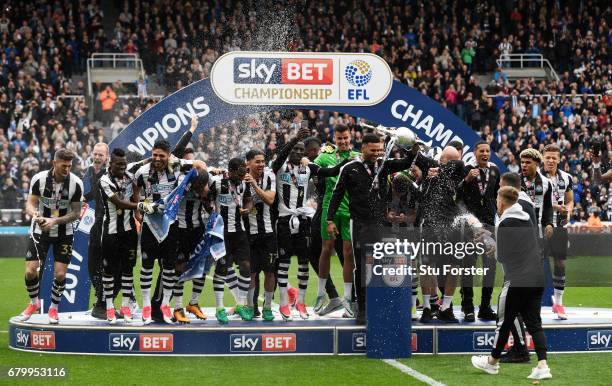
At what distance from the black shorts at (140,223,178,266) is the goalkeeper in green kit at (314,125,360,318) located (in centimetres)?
160

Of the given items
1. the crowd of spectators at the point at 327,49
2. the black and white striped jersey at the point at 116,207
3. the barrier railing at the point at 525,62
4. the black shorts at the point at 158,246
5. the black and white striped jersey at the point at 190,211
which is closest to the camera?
the black shorts at the point at 158,246

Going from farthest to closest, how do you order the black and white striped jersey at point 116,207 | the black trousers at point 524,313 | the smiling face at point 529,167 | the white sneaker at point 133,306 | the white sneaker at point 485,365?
the smiling face at point 529,167, the white sneaker at point 133,306, the black and white striped jersey at point 116,207, the white sneaker at point 485,365, the black trousers at point 524,313

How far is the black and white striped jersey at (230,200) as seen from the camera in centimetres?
1131

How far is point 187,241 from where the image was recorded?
1121 centimetres

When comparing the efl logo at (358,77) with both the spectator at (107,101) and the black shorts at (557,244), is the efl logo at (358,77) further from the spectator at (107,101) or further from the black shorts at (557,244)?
the spectator at (107,101)

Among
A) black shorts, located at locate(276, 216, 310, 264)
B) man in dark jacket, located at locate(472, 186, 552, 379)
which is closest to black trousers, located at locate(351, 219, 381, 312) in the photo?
black shorts, located at locate(276, 216, 310, 264)

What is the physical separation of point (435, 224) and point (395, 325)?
4.84 ft

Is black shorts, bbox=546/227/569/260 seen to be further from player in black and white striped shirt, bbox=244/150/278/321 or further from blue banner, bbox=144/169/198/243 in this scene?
blue banner, bbox=144/169/198/243

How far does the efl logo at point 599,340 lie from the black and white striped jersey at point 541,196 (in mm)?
1294

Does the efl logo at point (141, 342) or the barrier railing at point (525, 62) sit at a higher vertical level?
the barrier railing at point (525, 62)

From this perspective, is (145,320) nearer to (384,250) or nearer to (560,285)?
(384,250)

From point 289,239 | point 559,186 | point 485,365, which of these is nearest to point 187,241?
point 289,239

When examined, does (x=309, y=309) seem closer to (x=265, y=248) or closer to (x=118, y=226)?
(x=265, y=248)

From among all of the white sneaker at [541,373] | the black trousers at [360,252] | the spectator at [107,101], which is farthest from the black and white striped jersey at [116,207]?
the spectator at [107,101]
